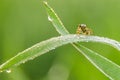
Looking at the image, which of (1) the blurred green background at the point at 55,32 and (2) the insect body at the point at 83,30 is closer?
(2) the insect body at the point at 83,30

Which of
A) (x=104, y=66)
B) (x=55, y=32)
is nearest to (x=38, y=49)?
(x=104, y=66)

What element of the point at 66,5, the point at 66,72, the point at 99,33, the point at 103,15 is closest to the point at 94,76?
the point at 66,72

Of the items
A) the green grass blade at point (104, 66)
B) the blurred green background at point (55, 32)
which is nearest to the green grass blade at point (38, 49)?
the green grass blade at point (104, 66)

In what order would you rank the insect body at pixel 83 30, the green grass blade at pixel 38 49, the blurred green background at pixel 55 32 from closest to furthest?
the green grass blade at pixel 38 49, the insect body at pixel 83 30, the blurred green background at pixel 55 32

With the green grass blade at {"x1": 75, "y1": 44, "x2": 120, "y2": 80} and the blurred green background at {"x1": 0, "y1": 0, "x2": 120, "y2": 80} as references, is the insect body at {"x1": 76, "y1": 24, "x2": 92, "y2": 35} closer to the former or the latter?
the green grass blade at {"x1": 75, "y1": 44, "x2": 120, "y2": 80}

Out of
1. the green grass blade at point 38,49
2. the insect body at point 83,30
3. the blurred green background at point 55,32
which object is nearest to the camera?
the green grass blade at point 38,49

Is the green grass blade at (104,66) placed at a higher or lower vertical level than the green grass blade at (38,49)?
lower

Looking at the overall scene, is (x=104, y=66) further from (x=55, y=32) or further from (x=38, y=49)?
(x=55, y=32)

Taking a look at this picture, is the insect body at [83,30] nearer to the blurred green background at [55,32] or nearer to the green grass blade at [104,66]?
the green grass blade at [104,66]

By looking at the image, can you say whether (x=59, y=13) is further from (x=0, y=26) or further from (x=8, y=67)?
(x=8, y=67)
